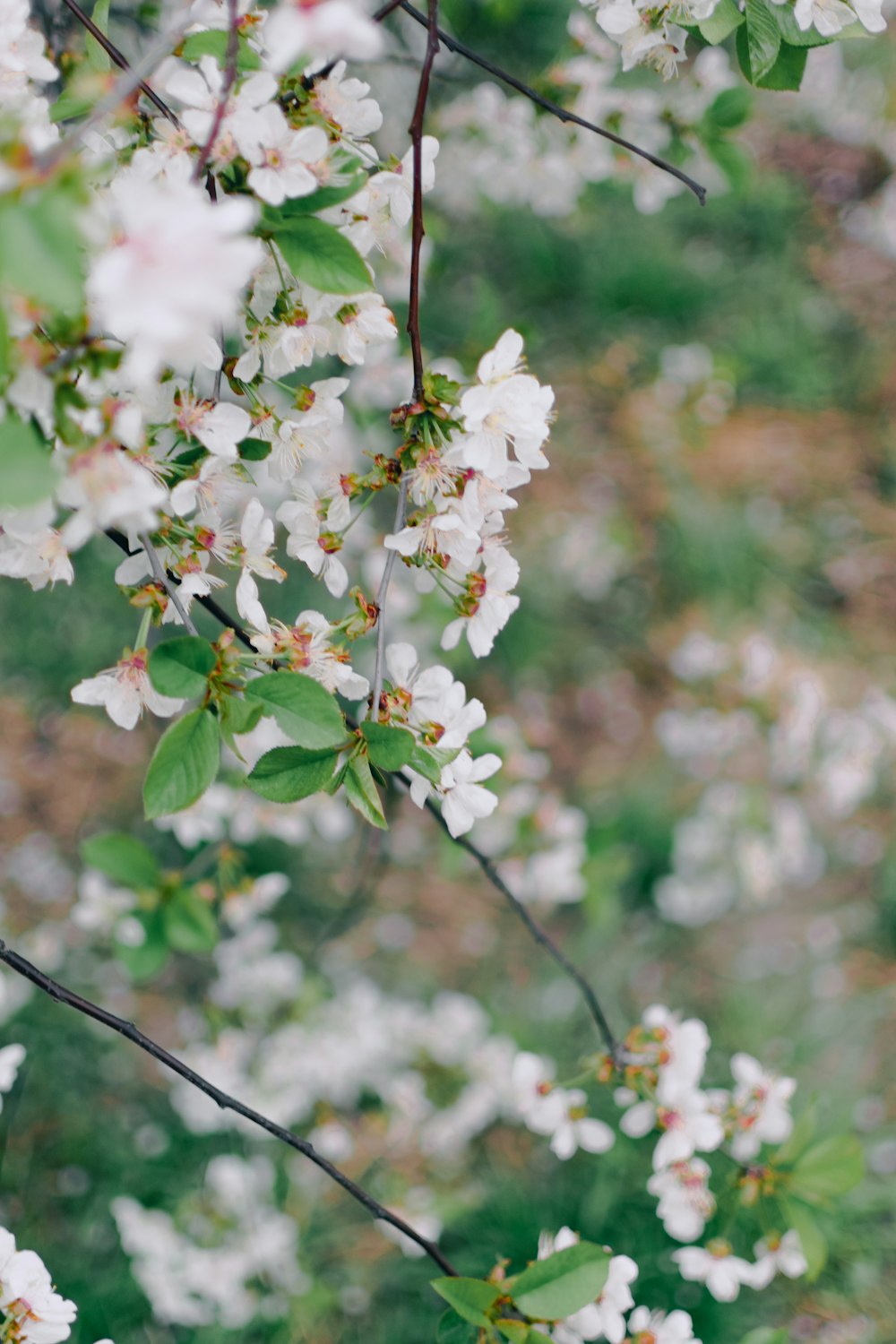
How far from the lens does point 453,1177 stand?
67.1 inches

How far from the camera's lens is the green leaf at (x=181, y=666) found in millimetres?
530

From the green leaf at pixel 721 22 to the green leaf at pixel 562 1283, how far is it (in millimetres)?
894

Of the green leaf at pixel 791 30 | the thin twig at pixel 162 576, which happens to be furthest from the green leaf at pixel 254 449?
the green leaf at pixel 791 30

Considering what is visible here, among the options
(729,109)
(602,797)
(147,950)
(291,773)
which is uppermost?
(729,109)

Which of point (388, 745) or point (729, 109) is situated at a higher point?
point (729, 109)

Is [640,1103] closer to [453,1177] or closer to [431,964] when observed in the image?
[453,1177]

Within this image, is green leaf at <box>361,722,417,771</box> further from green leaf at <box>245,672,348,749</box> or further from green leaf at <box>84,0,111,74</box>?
green leaf at <box>84,0,111,74</box>

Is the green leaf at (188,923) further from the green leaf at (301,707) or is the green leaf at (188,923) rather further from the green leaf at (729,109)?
the green leaf at (729,109)

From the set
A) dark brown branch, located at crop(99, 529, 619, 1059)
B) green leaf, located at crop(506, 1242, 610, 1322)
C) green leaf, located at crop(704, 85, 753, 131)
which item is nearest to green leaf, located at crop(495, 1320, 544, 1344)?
green leaf, located at crop(506, 1242, 610, 1322)

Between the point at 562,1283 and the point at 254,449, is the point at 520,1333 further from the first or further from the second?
the point at 254,449

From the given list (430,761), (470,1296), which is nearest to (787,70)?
(430,761)

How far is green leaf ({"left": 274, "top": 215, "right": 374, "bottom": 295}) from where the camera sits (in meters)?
0.51

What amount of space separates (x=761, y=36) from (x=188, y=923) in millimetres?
1009

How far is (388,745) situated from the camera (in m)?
0.56
